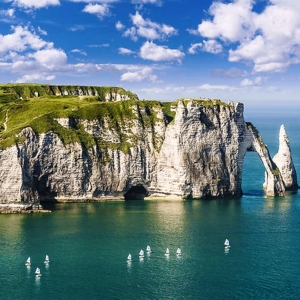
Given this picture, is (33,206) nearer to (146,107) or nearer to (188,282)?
(146,107)

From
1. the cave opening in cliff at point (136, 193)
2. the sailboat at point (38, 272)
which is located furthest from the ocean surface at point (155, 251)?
the cave opening in cliff at point (136, 193)

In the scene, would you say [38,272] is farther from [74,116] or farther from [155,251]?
[74,116]

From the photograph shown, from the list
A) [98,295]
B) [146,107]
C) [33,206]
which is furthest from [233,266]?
[146,107]

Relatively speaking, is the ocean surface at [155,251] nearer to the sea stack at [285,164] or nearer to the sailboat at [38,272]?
the sailboat at [38,272]

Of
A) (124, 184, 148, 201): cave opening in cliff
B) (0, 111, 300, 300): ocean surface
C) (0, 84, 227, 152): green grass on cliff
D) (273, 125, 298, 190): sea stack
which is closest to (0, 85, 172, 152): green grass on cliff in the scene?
(0, 84, 227, 152): green grass on cliff

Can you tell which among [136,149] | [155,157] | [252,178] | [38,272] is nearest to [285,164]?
[252,178]
